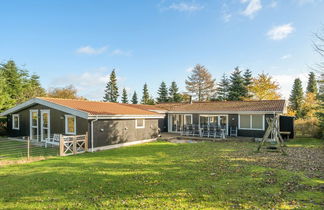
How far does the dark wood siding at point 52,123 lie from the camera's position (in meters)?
11.8

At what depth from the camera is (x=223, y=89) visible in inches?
1558

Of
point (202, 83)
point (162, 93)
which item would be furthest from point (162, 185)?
point (162, 93)

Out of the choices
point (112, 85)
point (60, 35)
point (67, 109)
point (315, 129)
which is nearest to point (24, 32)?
point (60, 35)

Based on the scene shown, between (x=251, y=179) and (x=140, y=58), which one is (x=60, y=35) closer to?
(x=140, y=58)

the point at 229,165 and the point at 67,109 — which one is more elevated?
the point at 67,109

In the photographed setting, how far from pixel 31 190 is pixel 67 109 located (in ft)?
24.4

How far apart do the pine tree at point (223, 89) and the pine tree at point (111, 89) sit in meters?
27.4

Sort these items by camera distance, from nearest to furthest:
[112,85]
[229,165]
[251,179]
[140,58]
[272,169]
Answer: [251,179] < [272,169] < [229,165] < [140,58] < [112,85]

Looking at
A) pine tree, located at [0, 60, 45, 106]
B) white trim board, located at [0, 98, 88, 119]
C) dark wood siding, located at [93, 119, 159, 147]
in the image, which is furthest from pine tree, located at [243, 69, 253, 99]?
pine tree, located at [0, 60, 45, 106]

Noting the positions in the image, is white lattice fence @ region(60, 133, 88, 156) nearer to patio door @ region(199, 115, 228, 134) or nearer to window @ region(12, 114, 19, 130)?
window @ region(12, 114, 19, 130)

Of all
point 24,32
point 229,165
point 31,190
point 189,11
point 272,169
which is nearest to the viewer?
point 31,190

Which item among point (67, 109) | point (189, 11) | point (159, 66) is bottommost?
point (67, 109)

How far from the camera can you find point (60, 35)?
58.7 ft

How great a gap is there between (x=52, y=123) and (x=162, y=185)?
1129 cm
